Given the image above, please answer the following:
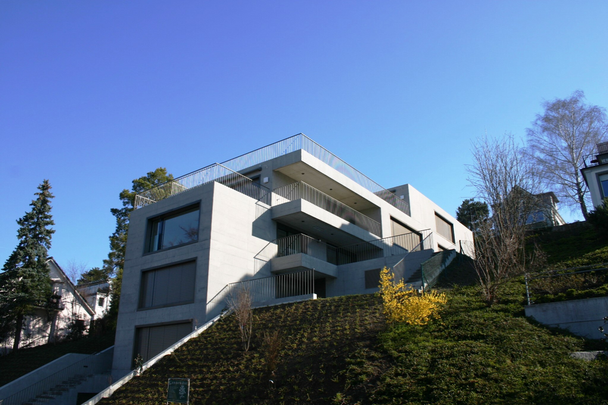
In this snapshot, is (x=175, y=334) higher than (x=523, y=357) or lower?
higher

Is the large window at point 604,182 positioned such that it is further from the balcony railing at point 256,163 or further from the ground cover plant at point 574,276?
the balcony railing at point 256,163

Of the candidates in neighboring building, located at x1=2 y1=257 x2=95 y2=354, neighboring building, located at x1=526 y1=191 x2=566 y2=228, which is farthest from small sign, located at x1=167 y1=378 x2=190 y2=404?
neighboring building, located at x1=526 y1=191 x2=566 y2=228

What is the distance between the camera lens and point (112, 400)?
14453mm

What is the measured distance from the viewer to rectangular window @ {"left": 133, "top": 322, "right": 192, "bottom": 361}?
20.6 metres

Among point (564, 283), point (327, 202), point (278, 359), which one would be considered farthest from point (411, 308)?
point (327, 202)

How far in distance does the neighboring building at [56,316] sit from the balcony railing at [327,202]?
18138mm

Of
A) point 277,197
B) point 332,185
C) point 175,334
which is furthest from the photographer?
point 332,185

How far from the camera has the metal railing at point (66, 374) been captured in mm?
18625

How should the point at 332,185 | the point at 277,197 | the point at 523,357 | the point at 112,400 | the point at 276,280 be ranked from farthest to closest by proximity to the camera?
the point at 332,185 < the point at 277,197 < the point at 276,280 < the point at 112,400 < the point at 523,357

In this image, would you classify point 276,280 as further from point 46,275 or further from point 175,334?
point 46,275

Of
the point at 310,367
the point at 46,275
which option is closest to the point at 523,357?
the point at 310,367

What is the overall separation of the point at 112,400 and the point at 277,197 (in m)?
13.9

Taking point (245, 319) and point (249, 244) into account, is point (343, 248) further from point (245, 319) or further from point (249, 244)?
point (245, 319)

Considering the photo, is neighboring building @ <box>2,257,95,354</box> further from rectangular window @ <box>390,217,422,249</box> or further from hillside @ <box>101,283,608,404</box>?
rectangular window @ <box>390,217,422,249</box>
